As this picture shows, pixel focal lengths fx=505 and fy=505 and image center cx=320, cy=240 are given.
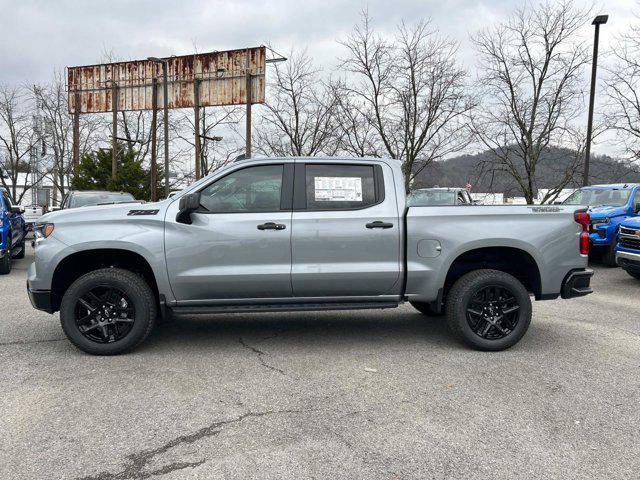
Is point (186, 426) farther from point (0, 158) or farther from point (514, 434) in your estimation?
point (0, 158)

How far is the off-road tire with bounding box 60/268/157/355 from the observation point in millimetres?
4656

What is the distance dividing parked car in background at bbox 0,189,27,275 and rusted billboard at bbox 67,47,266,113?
1410 centimetres

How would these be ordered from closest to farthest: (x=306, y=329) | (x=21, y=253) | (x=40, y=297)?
(x=40, y=297) → (x=306, y=329) → (x=21, y=253)

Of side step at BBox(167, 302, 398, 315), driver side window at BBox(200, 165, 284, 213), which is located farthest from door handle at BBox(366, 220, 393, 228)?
driver side window at BBox(200, 165, 284, 213)

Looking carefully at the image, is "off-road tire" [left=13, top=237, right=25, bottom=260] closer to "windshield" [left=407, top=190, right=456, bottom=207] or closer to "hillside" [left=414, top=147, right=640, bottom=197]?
"windshield" [left=407, top=190, right=456, bottom=207]

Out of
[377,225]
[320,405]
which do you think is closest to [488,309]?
[377,225]

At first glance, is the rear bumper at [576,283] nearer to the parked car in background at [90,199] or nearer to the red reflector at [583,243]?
the red reflector at [583,243]

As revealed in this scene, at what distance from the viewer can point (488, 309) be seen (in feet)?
16.3

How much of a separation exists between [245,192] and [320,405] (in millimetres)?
2196

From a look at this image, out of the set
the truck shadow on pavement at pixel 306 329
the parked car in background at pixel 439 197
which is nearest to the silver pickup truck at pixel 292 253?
the truck shadow on pavement at pixel 306 329

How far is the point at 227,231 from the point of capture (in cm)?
471

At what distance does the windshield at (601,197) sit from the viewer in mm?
11854

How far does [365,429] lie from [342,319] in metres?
3.07

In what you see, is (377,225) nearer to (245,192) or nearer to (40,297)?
(245,192)
